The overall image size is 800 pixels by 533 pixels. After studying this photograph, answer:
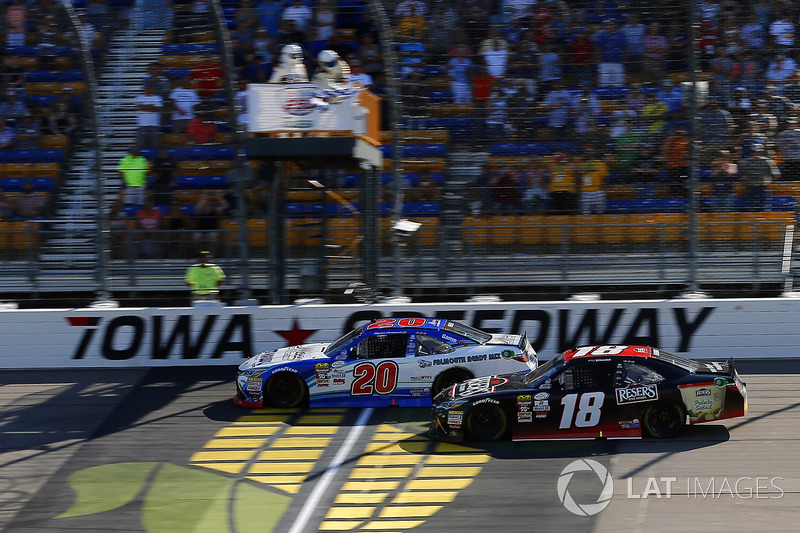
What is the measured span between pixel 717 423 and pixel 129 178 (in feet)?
29.0

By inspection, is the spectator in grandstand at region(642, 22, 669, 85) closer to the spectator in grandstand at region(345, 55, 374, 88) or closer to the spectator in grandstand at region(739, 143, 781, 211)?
the spectator in grandstand at region(739, 143, 781, 211)

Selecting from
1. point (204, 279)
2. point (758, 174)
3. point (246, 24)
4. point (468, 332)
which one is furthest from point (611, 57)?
point (204, 279)

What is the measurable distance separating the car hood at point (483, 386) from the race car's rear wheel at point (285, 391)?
199 cm

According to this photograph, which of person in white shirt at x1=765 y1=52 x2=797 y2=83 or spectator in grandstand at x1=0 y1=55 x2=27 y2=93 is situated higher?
person in white shirt at x1=765 y1=52 x2=797 y2=83

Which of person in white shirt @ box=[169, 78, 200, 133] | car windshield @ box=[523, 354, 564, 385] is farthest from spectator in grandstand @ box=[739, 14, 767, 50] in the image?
person in white shirt @ box=[169, 78, 200, 133]

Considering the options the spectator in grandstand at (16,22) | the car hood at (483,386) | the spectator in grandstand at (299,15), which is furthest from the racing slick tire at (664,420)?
the spectator in grandstand at (16,22)

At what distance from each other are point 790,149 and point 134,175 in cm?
957

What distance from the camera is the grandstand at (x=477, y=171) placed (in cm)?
1293

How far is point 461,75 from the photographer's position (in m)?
13.6

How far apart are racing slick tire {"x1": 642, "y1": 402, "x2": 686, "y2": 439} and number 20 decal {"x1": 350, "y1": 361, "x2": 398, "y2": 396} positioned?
2993mm

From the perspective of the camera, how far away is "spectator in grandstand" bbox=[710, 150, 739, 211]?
1290 cm

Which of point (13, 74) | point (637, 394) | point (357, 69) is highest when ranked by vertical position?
point (357, 69)

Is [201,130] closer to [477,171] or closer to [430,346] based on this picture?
[477,171]

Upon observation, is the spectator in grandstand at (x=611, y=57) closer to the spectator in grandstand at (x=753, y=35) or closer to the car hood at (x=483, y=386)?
the spectator in grandstand at (x=753, y=35)
